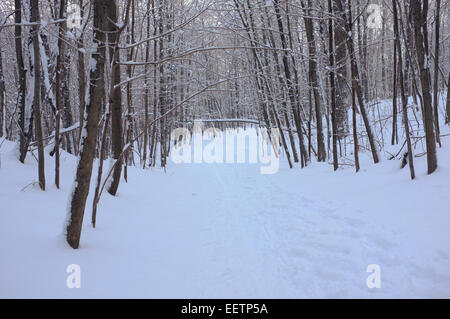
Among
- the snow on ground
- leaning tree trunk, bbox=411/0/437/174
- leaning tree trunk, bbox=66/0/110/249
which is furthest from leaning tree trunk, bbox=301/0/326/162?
leaning tree trunk, bbox=66/0/110/249

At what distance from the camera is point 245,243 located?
349cm

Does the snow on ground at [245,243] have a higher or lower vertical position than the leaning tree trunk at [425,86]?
lower

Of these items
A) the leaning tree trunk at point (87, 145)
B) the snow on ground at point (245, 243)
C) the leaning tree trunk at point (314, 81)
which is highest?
the leaning tree trunk at point (314, 81)

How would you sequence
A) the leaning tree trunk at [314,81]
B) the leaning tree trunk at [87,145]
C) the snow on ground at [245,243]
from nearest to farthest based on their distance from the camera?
the snow on ground at [245,243]
the leaning tree trunk at [87,145]
the leaning tree trunk at [314,81]

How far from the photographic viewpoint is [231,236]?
377cm

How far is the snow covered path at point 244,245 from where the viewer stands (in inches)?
92.5

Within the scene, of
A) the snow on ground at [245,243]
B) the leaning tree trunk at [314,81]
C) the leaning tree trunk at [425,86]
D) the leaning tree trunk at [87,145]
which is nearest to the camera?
the snow on ground at [245,243]

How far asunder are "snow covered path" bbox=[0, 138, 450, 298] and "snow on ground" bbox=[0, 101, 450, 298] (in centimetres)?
1

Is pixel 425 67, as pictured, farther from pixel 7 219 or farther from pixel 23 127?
pixel 23 127

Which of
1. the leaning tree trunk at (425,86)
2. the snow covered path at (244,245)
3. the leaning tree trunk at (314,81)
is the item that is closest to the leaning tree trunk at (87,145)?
the snow covered path at (244,245)

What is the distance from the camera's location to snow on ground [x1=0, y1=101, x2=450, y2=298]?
7.71 ft

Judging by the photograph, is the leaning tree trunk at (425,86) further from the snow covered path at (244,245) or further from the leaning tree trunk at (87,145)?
the leaning tree trunk at (87,145)

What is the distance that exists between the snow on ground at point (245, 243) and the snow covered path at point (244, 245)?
11 mm

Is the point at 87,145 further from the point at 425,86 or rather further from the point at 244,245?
the point at 425,86
